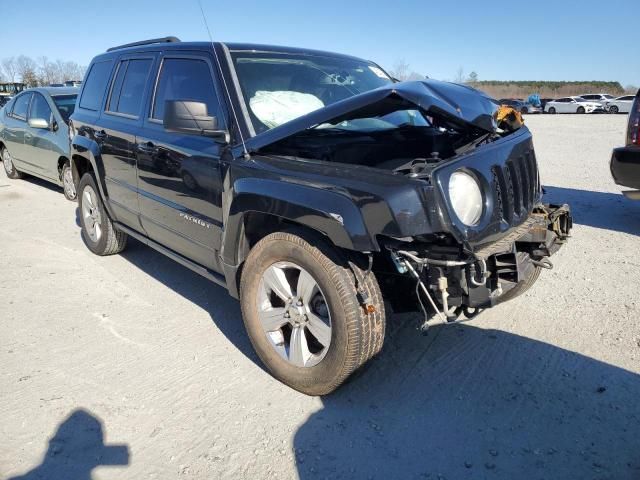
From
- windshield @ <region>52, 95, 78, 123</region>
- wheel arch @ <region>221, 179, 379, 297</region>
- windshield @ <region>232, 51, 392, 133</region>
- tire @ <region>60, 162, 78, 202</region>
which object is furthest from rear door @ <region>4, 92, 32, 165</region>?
wheel arch @ <region>221, 179, 379, 297</region>

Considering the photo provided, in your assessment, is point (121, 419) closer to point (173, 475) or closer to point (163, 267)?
point (173, 475)

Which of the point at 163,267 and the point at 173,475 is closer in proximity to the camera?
the point at 173,475

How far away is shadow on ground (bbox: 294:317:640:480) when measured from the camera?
2.31m

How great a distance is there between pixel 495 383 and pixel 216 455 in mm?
1633

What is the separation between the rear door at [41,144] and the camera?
7.88 m

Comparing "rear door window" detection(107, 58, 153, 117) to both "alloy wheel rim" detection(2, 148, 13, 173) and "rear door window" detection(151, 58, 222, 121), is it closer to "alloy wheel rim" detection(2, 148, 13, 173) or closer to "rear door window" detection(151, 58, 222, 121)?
"rear door window" detection(151, 58, 222, 121)

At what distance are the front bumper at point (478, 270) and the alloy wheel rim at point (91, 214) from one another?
389 cm

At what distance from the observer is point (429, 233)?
88.0 inches

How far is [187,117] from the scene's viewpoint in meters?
2.85

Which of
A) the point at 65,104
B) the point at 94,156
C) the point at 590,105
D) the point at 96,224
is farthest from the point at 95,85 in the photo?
the point at 590,105

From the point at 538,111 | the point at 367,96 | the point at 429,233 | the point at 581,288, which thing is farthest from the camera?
the point at 538,111


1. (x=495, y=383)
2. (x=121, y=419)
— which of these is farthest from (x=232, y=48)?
(x=495, y=383)

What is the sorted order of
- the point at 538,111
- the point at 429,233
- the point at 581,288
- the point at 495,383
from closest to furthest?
the point at 429,233, the point at 495,383, the point at 581,288, the point at 538,111

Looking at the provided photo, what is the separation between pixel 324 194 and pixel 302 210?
0.16 m
